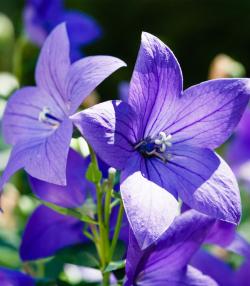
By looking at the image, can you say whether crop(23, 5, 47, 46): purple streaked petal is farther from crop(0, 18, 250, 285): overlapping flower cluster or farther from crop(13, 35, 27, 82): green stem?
crop(0, 18, 250, 285): overlapping flower cluster

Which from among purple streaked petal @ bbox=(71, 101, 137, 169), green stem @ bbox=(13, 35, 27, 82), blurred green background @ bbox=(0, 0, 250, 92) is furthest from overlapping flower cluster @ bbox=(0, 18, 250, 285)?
blurred green background @ bbox=(0, 0, 250, 92)

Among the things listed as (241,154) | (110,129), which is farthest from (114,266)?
(241,154)

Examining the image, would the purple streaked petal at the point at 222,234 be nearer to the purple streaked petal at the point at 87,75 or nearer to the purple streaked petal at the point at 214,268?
the purple streaked petal at the point at 214,268

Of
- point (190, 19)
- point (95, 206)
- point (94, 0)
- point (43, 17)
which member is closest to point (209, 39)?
point (190, 19)

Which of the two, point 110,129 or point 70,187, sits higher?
point 110,129

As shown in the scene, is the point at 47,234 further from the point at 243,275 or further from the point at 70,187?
the point at 243,275

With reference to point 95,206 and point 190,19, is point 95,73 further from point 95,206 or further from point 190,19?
point 190,19
